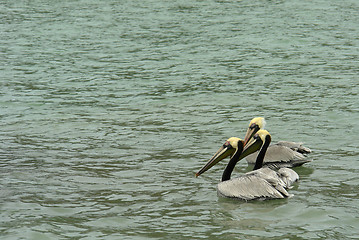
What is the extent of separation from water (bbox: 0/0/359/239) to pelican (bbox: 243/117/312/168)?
0.67 feet

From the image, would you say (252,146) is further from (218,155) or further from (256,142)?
(218,155)

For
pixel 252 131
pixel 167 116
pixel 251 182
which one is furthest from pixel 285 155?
pixel 167 116

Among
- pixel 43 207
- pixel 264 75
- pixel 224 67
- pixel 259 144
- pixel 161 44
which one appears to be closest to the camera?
pixel 43 207

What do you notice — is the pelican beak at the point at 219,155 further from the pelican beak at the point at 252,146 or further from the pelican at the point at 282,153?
the pelican at the point at 282,153

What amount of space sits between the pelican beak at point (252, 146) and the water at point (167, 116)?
1.44 ft

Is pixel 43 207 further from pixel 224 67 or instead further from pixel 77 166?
pixel 224 67

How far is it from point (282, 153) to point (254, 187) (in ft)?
4.56

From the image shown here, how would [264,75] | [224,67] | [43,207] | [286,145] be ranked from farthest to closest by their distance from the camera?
[224,67] → [264,75] → [286,145] → [43,207]

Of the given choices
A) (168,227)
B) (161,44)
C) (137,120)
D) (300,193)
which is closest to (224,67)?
(161,44)

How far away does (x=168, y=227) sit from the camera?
20.6 feet

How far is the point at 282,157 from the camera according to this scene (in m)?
8.09

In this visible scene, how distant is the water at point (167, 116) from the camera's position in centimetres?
652

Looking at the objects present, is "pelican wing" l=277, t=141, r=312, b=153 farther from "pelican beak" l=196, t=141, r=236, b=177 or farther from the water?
"pelican beak" l=196, t=141, r=236, b=177

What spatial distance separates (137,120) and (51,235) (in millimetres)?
4408
